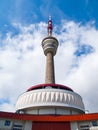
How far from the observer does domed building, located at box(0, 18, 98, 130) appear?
25.4m

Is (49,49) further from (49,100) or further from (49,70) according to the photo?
(49,100)

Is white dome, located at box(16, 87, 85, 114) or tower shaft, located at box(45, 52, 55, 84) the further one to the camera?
tower shaft, located at box(45, 52, 55, 84)

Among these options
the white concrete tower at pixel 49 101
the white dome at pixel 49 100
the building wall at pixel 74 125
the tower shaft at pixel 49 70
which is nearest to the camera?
the building wall at pixel 74 125

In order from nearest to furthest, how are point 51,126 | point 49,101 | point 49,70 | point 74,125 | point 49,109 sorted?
point 51,126
point 74,125
point 49,109
point 49,101
point 49,70

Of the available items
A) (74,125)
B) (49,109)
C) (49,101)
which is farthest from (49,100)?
(74,125)

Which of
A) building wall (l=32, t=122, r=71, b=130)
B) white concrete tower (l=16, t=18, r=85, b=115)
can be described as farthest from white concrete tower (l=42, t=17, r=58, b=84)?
building wall (l=32, t=122, r=71, b=130)

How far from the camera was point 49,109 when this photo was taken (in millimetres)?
33438

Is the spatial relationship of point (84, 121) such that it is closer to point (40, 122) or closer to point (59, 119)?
point (59, 119)

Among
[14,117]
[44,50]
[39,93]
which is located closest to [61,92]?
[39,93]

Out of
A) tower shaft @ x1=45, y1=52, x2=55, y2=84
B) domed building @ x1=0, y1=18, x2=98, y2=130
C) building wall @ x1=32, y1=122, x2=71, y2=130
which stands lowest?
building wall @ x1=32, y1=122, x2=71, y2=130

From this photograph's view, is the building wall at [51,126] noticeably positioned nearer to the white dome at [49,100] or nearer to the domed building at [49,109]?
the domed building at [49,109]

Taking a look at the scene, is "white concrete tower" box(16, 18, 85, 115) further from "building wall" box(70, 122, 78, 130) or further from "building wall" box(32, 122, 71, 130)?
"building wall" box(70, 122, 78, 130)

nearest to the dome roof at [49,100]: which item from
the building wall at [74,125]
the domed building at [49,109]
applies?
the domed building at [49,109]

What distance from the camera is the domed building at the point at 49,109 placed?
Answer: 1001 inches
